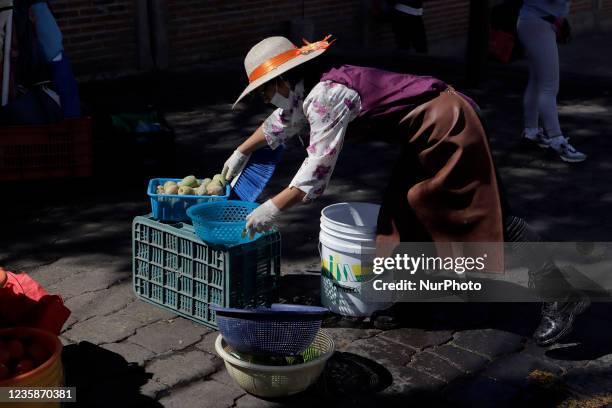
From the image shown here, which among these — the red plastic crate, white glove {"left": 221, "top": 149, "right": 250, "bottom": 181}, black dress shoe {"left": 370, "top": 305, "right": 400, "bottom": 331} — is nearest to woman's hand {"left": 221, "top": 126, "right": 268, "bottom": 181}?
white glove {"left": 221, "top": 149, "right": 250, "bottom": 181}

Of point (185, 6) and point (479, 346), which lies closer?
point (479, 346)

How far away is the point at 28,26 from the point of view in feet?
22.2

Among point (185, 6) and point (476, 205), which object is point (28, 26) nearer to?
point (476, 205)

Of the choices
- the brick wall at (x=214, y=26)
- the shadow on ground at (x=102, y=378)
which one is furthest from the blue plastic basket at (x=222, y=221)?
the brick wall at (x=214, y=26)

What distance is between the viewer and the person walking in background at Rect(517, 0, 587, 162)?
7.86 meters

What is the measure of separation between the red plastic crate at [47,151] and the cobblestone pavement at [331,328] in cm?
24

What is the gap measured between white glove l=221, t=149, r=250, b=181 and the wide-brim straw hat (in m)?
0.72

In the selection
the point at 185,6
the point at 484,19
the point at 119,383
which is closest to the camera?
the point at 119,383

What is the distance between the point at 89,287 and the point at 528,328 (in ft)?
8.24

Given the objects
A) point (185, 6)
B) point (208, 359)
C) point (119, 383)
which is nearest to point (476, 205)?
point (208, 359)

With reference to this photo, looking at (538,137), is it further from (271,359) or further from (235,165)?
(271,359)

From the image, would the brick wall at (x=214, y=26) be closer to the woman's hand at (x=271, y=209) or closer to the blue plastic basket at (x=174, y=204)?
the blue plastic basket at (x=174, y=204)

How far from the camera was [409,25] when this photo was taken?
13414 mm

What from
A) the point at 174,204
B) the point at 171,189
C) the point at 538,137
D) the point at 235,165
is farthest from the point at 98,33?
the point at 174,204
